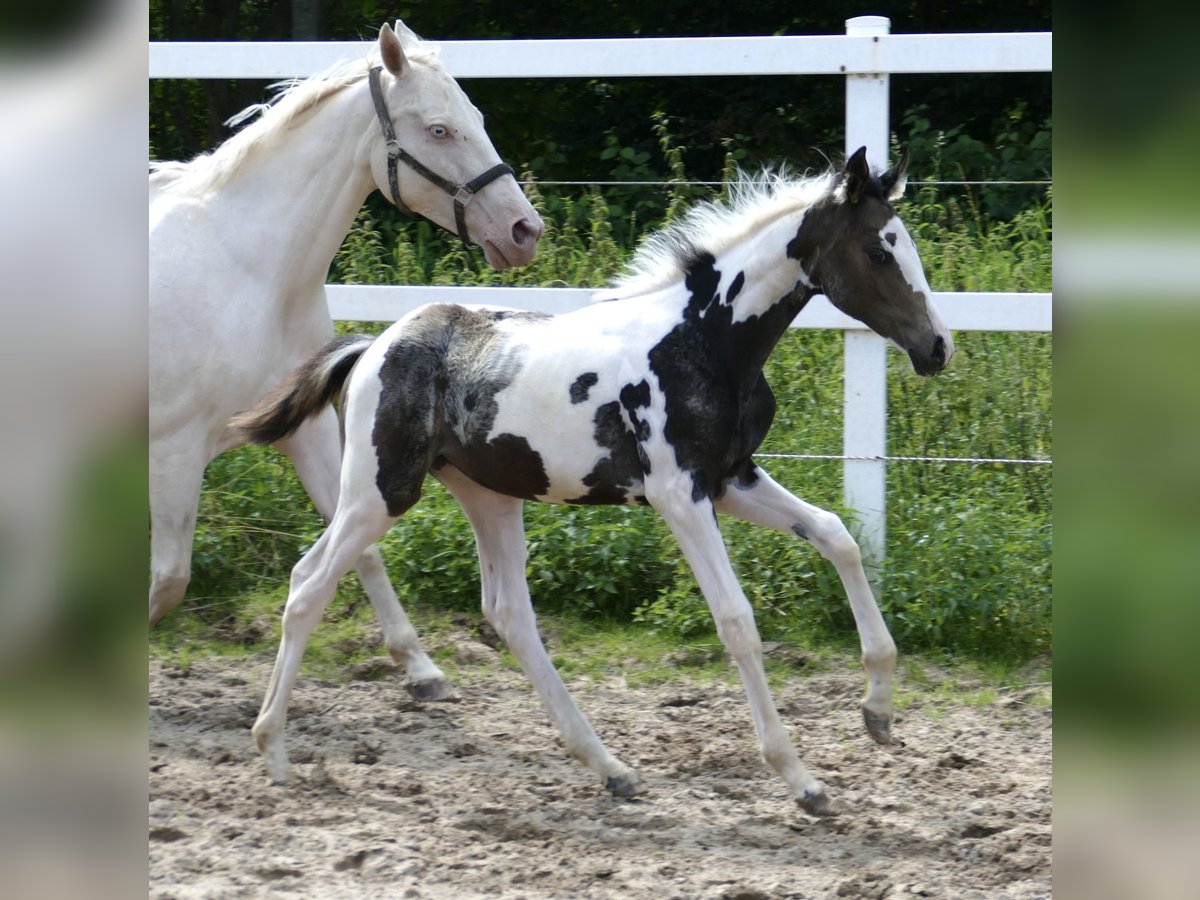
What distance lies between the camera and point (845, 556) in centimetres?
373

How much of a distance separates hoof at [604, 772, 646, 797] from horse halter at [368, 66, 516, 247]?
176 cm

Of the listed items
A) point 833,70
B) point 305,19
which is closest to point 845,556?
point 833,70

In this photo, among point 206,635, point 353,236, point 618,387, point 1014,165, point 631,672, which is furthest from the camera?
point 1014,165

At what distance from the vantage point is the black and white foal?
3.59 meters

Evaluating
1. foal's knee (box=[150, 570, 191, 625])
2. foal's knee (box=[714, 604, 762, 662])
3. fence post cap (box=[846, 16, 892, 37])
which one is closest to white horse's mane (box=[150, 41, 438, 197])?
foal's knee (box=[150, 570, 191, 625])

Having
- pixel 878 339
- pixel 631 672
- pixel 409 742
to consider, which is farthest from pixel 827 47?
pixel 409 742

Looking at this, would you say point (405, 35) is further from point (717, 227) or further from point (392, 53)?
point (717, 227)

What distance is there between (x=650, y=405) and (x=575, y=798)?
3.78ft

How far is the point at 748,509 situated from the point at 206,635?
256cm

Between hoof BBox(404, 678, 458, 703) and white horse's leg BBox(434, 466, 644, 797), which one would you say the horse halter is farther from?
hoof BBox(404, 678, 458, 703)

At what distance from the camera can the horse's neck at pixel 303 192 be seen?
14.5 ft

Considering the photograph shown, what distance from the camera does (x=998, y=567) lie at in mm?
4957

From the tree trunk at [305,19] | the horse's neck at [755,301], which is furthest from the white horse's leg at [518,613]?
the tree trunk at [305,19]
